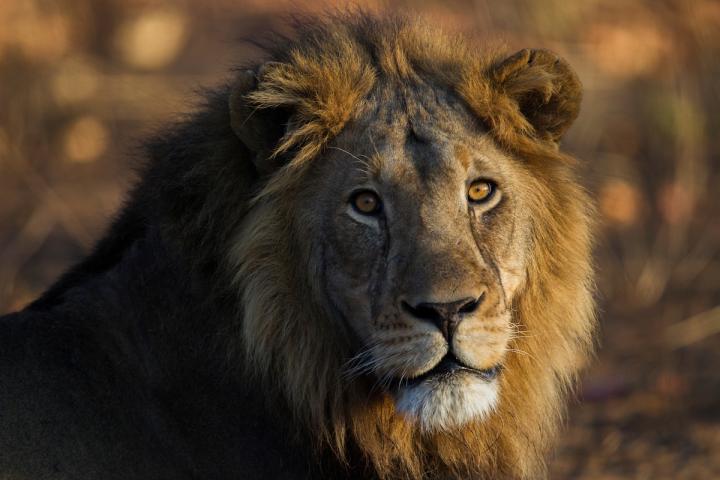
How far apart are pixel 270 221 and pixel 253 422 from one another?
2.21 feet

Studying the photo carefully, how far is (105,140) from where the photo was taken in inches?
466

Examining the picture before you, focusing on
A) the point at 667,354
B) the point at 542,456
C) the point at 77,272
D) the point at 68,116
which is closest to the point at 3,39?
the point at 68,116

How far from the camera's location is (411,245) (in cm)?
369

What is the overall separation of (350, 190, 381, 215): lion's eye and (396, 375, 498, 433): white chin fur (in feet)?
1.95

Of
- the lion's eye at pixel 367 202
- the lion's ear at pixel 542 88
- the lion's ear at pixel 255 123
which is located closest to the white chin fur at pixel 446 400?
the lion's eye at pixel 367 202

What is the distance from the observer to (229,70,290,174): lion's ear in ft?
12.7

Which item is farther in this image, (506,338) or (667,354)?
(667,354)

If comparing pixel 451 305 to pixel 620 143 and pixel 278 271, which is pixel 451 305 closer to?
pixel 278 271

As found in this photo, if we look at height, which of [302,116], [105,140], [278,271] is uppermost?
[302,116]

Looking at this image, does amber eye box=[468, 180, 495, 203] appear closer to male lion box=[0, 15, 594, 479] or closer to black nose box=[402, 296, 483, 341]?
male lion box=[0, 15, 594, 479]

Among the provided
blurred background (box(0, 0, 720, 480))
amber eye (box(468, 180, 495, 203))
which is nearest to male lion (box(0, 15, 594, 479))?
amber eye (box(468, 180, 495, 203))

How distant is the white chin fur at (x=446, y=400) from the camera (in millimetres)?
3598

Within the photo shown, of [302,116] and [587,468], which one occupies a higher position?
[302,116]

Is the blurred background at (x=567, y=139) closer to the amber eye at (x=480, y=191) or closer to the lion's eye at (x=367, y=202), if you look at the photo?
the amber eye at (x=480, y=191)
